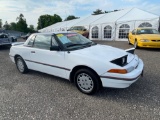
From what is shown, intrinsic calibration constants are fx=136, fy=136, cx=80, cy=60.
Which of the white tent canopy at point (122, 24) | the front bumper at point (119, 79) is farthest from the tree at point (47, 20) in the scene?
the front bumper at point (119, 79)

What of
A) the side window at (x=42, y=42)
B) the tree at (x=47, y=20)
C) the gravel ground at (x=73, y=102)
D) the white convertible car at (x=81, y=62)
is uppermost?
the tree at (x=47, y=20)

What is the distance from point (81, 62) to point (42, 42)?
1.59m

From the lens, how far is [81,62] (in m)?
3.00

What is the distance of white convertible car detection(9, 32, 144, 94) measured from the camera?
276cm

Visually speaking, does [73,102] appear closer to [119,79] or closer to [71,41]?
[119,79]

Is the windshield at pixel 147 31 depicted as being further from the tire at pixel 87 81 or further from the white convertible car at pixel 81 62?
the tire at pixel 87 81

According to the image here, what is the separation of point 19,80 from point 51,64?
1.41 metres

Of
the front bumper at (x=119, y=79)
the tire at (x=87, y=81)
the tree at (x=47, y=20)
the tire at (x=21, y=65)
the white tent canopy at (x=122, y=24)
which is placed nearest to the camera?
the front bumper at (x=119, y=79)

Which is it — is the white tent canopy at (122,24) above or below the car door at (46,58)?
above

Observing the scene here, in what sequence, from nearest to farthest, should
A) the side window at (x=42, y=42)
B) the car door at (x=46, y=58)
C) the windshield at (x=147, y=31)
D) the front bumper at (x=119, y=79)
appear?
the front bumper at (x=119, y=79)
the car door at (x=46, y=58)
the side window at (x=42, y=42)
the windshield at (x=147, y=31)

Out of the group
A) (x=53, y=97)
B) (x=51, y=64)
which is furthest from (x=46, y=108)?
(x=51, y=64)

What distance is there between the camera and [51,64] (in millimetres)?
3646

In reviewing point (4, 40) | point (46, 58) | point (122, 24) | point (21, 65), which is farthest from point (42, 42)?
point (122, 24)

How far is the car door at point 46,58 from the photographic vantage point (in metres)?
3.45
